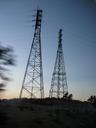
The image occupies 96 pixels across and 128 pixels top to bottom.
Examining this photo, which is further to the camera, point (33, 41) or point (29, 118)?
point (33, 41)

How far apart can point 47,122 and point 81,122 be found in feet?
13.2

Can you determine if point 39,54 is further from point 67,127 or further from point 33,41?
point 67,127

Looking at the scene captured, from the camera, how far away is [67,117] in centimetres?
2531

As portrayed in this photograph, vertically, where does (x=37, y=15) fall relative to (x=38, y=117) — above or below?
above

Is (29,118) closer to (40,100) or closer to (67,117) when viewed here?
(67,117)

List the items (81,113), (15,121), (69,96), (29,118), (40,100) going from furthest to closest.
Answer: (69,96) < (40,100) < (81,113) < (29,118) < (15,121)

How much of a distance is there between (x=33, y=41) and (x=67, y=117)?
1475 centimetres

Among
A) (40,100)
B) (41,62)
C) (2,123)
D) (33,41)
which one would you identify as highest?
(33,41)

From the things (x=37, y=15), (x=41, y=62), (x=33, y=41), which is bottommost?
(x=41, y=62)

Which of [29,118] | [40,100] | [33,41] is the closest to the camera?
[29,118]

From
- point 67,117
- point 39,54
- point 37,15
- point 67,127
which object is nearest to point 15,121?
point 67,127

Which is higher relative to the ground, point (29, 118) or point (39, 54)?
point (39, 54)

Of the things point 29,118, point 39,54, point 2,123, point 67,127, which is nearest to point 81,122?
point 67,127

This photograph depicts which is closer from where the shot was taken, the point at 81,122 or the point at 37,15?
the point at 81,122
